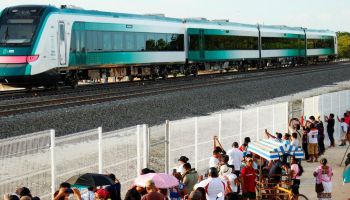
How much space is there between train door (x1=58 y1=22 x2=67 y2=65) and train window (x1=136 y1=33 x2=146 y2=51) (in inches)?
302

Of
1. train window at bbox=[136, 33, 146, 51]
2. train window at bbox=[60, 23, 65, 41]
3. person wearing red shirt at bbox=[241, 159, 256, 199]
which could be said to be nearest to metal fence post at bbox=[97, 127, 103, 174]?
person wearing red shirt at bbox=[241, 159, 256, 199]

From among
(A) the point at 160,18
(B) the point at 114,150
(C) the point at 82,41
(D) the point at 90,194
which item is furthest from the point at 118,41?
(D) the point at 90,194

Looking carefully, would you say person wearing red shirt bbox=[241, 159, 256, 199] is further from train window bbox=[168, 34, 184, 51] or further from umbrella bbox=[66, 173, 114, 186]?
train window bbox=[168, 34, 184, 51]

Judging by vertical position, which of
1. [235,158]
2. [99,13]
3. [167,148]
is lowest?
[235,158]

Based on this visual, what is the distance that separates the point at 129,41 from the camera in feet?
108

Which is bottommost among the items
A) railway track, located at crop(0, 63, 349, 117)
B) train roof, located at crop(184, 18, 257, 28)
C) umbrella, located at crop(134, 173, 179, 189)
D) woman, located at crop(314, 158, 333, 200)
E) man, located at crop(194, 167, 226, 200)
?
Result: woman, located at crop(314, 158, 333, 200)

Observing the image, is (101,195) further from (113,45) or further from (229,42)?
(229,42)

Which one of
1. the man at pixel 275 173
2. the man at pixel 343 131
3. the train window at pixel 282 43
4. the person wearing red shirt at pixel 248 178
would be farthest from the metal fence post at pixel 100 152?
the train window at pixel 282 43

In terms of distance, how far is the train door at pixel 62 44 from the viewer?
26.3 meters

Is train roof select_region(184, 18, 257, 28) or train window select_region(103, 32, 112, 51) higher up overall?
train roof select_region(184, 18, 257, 28)

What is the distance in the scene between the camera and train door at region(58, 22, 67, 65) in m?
26.3

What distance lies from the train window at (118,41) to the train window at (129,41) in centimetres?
58

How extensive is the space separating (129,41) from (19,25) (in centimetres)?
890

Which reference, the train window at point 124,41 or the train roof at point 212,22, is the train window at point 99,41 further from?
the train roof at point 212,22
